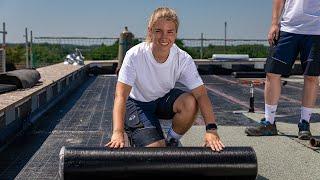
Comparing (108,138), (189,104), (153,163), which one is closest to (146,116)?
(189,104)

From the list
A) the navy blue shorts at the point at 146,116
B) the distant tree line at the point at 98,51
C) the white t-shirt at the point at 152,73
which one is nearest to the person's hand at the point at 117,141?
the navy blue shorts at the point at 146,116

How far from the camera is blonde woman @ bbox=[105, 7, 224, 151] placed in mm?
3135

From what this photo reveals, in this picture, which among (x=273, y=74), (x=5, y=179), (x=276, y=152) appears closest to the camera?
(x=5, y=179)

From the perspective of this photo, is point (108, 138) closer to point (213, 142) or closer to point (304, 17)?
point (213, 142)

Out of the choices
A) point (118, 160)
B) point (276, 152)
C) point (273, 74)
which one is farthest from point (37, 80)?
point (118, 160)

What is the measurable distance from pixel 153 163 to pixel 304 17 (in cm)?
237

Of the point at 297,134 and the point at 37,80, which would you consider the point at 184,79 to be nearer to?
the point at 297,134

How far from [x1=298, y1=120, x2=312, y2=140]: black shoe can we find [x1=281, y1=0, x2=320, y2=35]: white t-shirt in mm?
784

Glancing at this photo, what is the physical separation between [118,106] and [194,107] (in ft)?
1.70

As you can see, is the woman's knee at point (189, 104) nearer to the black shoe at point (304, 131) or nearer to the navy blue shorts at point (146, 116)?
the navy blue shorts at point (146, 116)

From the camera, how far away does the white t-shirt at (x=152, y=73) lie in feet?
10.7

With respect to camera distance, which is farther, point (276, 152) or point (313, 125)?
point (313, 125)

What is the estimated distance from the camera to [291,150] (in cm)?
399

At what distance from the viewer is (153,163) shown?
2729 millimetres
